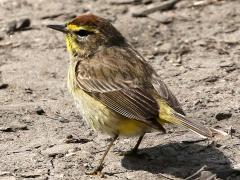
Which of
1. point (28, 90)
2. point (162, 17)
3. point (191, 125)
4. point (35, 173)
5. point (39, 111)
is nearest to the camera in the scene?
point (191, 125)

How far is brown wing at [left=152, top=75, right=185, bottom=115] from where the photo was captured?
7.67m

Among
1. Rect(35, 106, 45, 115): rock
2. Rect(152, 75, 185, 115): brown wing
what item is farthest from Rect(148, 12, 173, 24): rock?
Rect(152, 75, 185, 115): brown wing

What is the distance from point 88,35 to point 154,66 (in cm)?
193

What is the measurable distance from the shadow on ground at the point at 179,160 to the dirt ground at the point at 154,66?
0.01m

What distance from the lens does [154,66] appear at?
1054cm

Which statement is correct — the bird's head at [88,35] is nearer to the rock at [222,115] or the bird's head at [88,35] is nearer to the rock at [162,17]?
the rock at [222,115]

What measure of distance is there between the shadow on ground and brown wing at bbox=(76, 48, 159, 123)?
62 centimetres

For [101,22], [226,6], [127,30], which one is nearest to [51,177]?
[101,22]

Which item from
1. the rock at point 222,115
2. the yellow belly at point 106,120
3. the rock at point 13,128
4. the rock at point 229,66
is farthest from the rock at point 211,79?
the rock at point 13,128

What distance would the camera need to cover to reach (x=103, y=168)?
7.89m

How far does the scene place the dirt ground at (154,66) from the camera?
311 inches

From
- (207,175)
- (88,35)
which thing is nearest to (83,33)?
(88,35)

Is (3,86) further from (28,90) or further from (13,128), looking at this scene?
(13,128)

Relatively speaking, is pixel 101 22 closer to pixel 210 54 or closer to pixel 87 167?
pixel 87 167
